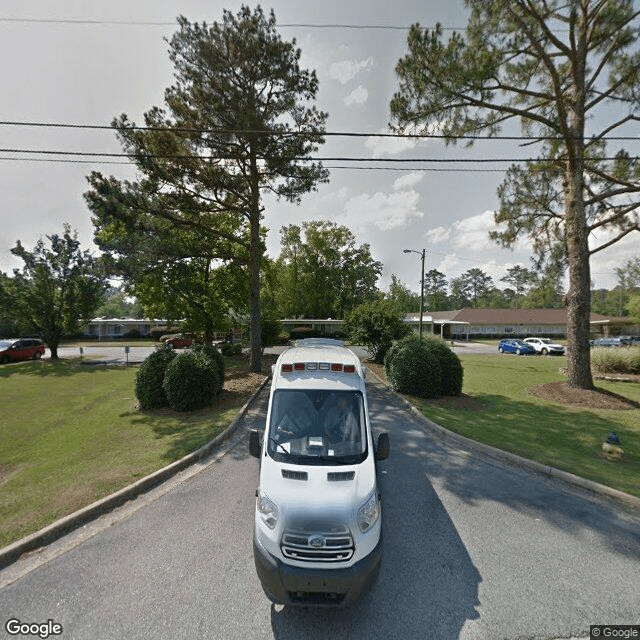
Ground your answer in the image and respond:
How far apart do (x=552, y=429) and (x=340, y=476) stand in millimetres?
7994

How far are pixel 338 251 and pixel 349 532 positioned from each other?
4481 centimetres

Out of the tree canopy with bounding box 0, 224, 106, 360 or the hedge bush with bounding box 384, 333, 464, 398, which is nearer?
the hedge bush with bounding box 384, 333, 464, 398

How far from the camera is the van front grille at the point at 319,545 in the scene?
10.2 ft

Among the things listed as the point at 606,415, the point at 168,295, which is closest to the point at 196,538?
the point at 606,415

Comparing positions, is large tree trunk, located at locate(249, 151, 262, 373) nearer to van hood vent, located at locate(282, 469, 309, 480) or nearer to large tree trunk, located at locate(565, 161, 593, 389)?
van hood vent, located at locate(282, 469, 309, 480)

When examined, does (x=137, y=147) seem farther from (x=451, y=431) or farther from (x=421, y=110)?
(x=451, y=431)

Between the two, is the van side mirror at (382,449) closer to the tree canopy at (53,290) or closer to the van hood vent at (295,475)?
the van hood vent at (295,475)

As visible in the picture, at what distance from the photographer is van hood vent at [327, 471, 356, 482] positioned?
11.8 ft

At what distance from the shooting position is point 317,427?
4.28 metres

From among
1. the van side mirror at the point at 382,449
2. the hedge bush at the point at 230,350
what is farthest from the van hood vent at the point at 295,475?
the hedge bush at the point at 230,350

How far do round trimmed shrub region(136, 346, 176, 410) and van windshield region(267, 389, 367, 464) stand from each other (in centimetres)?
759

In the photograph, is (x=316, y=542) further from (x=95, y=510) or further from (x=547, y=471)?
(x=547, y=471)

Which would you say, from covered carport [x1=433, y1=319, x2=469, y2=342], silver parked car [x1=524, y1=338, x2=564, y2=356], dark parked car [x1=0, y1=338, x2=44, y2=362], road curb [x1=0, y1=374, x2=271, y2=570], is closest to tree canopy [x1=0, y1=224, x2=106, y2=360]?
dark parked car [x1=0, y1=338, x2=44, y2=362]
